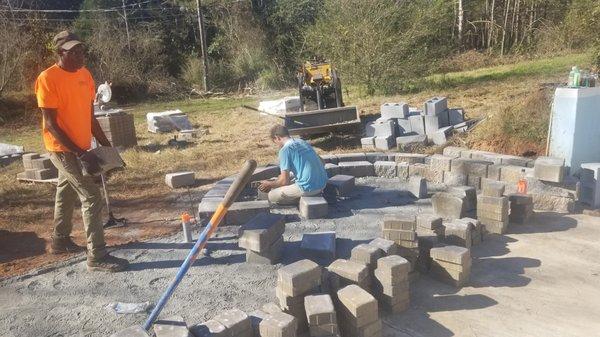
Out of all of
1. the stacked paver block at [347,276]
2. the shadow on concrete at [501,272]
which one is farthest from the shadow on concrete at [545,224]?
the stacked paver block at [347,276]

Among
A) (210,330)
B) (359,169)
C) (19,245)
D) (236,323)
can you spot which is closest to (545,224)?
(359,169)

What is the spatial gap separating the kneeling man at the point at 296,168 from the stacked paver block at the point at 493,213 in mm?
1634

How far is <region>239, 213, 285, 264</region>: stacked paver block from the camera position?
13.5ft

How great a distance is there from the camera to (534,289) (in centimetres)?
386

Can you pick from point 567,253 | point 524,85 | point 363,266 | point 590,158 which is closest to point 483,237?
point 567,253

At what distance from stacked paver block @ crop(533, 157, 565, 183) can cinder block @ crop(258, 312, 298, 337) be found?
12.3 feet

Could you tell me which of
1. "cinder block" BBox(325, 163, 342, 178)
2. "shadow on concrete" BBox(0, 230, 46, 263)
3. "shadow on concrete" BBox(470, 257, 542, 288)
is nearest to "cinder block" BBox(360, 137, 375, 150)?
"cinder block" BBox(325, 163, 342, 178)

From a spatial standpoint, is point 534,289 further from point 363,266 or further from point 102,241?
point 102,241

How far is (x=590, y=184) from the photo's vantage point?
5.43 meters

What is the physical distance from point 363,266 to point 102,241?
7.35 feet

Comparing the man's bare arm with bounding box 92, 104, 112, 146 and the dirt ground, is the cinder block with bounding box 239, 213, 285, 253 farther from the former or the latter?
the man's bare arm with bounding box 92, 104, 112, 146

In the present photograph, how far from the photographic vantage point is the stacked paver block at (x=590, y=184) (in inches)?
211

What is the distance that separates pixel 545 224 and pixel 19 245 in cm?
540

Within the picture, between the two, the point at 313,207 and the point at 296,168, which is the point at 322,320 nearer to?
the point at 313,207
